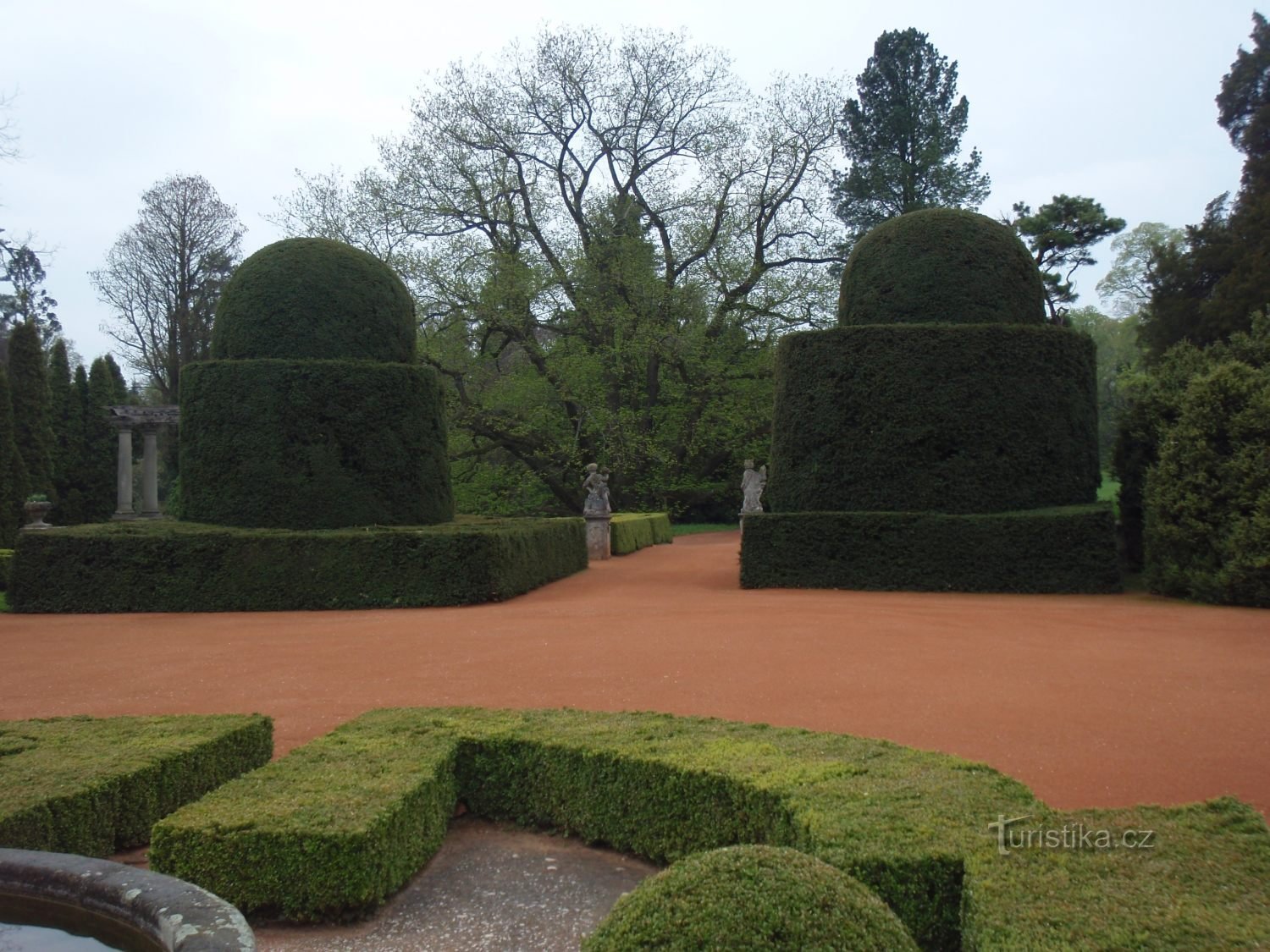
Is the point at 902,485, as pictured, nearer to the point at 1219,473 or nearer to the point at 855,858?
the point at 1219,473

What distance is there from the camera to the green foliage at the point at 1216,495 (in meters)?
10.9

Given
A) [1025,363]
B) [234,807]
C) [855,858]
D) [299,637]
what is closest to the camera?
[855,858]

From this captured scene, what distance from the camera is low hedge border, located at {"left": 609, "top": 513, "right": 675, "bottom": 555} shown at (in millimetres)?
20734

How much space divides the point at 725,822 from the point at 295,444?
10416 millimetres

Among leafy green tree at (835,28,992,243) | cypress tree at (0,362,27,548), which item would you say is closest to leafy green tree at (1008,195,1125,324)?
leafy green tree at (835,28,992,243)

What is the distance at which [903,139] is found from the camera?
35969 mm

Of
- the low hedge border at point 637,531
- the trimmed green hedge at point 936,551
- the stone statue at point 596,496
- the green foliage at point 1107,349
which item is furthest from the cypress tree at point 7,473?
the green foliage at point 1107,349

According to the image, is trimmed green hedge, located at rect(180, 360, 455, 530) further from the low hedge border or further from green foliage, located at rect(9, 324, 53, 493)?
green foliage, located at rect(9, 324, 53, 493)

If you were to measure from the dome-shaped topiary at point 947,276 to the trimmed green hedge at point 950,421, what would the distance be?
552 mm

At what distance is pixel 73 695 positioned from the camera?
709 centimetres

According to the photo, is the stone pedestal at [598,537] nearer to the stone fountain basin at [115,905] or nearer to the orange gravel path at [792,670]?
the orange gravel path at [792,670]

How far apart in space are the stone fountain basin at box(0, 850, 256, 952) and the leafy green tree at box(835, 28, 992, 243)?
35.8 meters

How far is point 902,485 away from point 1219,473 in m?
3.81

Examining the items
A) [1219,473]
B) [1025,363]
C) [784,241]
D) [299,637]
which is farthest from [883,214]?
[299,637]
